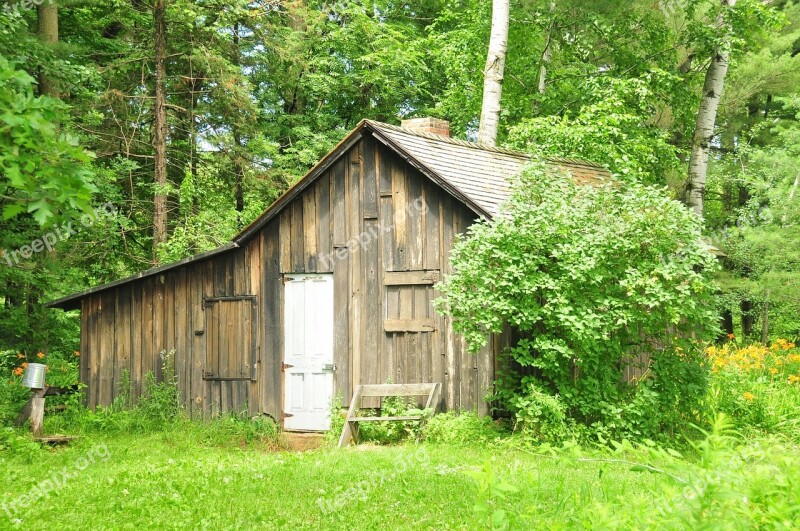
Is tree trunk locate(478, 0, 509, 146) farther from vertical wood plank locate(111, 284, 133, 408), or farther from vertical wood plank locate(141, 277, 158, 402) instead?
vertical wood plank locate(111, 284, 133, 408)

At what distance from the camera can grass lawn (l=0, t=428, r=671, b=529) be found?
7473mm

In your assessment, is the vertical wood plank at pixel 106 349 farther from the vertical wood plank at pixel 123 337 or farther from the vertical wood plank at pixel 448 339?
the vertical wood plank at pixel 448 339

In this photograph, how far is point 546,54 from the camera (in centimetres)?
2239

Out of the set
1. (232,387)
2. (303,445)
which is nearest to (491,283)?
(303,445)

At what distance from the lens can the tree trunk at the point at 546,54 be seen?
20891 mm

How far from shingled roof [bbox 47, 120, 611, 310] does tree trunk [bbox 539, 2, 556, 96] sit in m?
6.34

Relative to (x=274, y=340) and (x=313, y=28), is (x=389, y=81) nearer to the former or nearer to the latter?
(x=313, y=28)

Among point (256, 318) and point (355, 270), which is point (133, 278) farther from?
point (355, 270)

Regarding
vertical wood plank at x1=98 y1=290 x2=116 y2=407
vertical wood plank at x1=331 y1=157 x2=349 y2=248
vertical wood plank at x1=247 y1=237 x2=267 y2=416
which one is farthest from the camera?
vertical wood plank at x1=98 y1=290 x2=116 y2=407

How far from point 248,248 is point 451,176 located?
3893 millimetres

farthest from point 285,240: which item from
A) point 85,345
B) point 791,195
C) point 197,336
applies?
point 791,195

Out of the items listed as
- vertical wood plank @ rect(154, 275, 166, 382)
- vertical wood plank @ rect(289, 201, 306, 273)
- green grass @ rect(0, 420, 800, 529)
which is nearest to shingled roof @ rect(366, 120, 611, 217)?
vertical wood plank @ rect(289, 201, 306, 273)

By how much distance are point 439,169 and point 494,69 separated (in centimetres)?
639

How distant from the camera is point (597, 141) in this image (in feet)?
60.1
